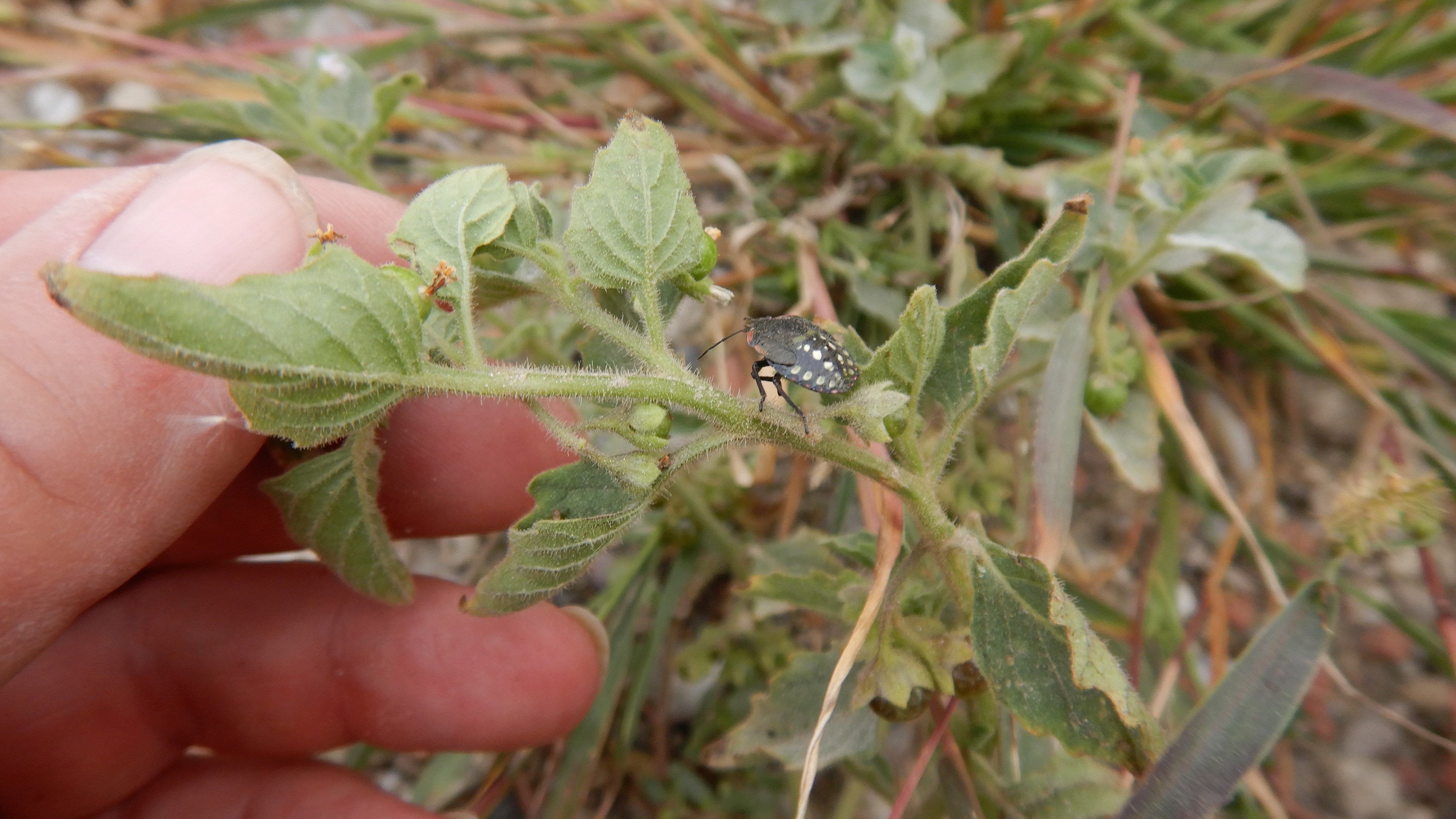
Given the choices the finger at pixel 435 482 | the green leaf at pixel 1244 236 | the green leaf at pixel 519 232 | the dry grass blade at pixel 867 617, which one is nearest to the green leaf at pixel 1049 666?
the dry grass blade at pixel 867 617

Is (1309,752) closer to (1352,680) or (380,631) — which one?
(1352,680)

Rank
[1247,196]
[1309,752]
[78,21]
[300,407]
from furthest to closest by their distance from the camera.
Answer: [78,21] → [1309,752] → [1247,196] → [300,407]

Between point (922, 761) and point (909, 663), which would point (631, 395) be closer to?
point (909, 663)

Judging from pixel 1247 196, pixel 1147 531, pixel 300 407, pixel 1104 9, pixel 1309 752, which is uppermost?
pixel 1104 9

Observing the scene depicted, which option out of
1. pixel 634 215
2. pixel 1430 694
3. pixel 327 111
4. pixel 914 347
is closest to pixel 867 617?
pixel 914 347

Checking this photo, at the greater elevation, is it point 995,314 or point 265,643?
point 995,314

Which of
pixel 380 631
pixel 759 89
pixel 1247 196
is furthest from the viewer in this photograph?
pixel 759 89

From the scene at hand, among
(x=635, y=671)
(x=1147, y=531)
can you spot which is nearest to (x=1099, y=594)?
(x=1147, y=531)

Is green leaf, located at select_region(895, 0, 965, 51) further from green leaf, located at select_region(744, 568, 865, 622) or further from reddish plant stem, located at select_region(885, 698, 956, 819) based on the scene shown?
reddish plant stem, located at select_region(885, 698, 956, 819)
